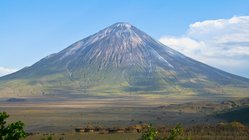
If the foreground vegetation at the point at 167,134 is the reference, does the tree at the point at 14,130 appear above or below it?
above

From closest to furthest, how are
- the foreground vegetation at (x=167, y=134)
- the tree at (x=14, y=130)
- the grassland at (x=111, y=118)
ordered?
the tree at (x=14, y=130) → the foreground vegetation at (x=167, y=134) → the grassland at (x=111, y=118)

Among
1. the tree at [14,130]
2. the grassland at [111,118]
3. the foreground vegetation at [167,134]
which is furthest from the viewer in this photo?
the grassland at [111,118]

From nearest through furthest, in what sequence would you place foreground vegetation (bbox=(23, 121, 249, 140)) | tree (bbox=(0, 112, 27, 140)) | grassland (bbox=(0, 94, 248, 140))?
tree (bbox=(0, 112, 27, 140)), foreground vegetation (bbox=(23, 121, 249, 140)), grassland (bbox=(0, 94, 248, 140))

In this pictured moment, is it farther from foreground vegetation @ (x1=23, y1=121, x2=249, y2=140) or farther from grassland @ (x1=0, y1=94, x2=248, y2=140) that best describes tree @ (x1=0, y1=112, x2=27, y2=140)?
grassland @ (x1=0, y1=94, x2=248, y2=140)

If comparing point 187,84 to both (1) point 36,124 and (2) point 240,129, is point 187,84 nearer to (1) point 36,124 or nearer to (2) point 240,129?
(1) point 36,124

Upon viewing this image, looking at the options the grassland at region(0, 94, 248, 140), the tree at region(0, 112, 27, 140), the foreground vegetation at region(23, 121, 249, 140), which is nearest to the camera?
the tree at region(0, 112, 27, 140)

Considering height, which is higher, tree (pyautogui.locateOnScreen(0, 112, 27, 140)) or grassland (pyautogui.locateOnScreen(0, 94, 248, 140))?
tree (pyautogui.locateOnScreen(0, 112, 27, 140))

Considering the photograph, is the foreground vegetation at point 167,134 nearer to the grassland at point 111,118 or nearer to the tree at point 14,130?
the grassland at point 111,118

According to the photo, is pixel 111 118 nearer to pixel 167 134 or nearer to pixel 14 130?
pixel 167 134

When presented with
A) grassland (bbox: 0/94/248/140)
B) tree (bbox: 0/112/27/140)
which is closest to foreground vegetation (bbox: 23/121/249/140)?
grassland (bbox: 0/94/248/140)

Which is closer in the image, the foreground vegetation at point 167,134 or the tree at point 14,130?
the tree at point 14,130

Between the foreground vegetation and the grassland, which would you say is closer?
the foreground vegetation

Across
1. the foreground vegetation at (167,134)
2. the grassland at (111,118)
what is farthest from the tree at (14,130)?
the grassland at (111,118)

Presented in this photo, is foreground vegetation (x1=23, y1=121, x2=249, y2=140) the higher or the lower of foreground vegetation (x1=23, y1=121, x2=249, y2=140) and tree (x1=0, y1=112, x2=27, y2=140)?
the lower
